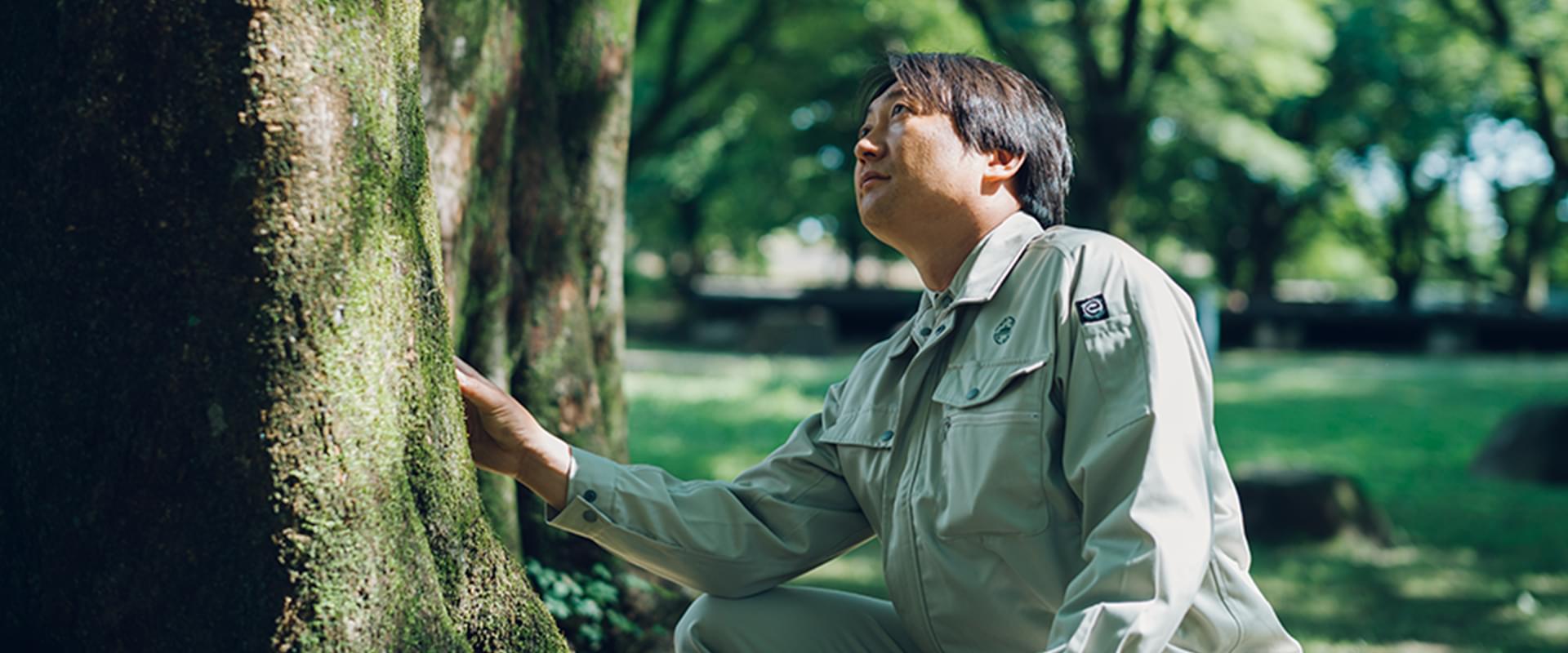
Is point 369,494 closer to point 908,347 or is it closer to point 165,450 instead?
point 165,450

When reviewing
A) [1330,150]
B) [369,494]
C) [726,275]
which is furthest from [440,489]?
[726,275]

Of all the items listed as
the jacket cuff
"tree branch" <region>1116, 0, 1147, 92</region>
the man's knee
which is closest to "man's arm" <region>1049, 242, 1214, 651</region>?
the man's knee

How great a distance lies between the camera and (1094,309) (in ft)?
7.75

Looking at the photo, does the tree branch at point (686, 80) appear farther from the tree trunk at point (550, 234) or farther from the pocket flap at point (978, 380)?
the pocket flap at point (978, 380)

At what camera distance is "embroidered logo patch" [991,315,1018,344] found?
8.27 ft

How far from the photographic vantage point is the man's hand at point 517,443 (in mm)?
2857

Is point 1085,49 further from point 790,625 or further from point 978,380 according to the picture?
point 978,380

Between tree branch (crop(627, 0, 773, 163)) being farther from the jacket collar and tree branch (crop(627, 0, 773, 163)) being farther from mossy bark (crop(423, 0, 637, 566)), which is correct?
the jacket collar

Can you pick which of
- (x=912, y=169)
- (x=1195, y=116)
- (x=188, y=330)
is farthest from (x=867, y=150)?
(x=1195, y=116)

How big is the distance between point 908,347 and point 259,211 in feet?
4.19

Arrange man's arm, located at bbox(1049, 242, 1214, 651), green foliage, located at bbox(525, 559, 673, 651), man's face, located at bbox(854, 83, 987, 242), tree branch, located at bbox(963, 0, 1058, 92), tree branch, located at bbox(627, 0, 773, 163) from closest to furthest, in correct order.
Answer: man's arm, located at bbox(1049, 242, 1214, 651) → man's face, located at bbox(854, 83, 987, 242) → green foliage, located at bbox(525, 559, 673, 651) → tree branch, located at bbox(963, 0, 1058, 92) → tree branch, located at bbox(627, 0, 773, 163)

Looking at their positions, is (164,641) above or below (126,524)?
below

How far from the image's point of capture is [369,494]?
2168 mm

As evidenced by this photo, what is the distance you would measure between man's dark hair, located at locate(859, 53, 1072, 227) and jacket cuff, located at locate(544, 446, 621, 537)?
96cm
